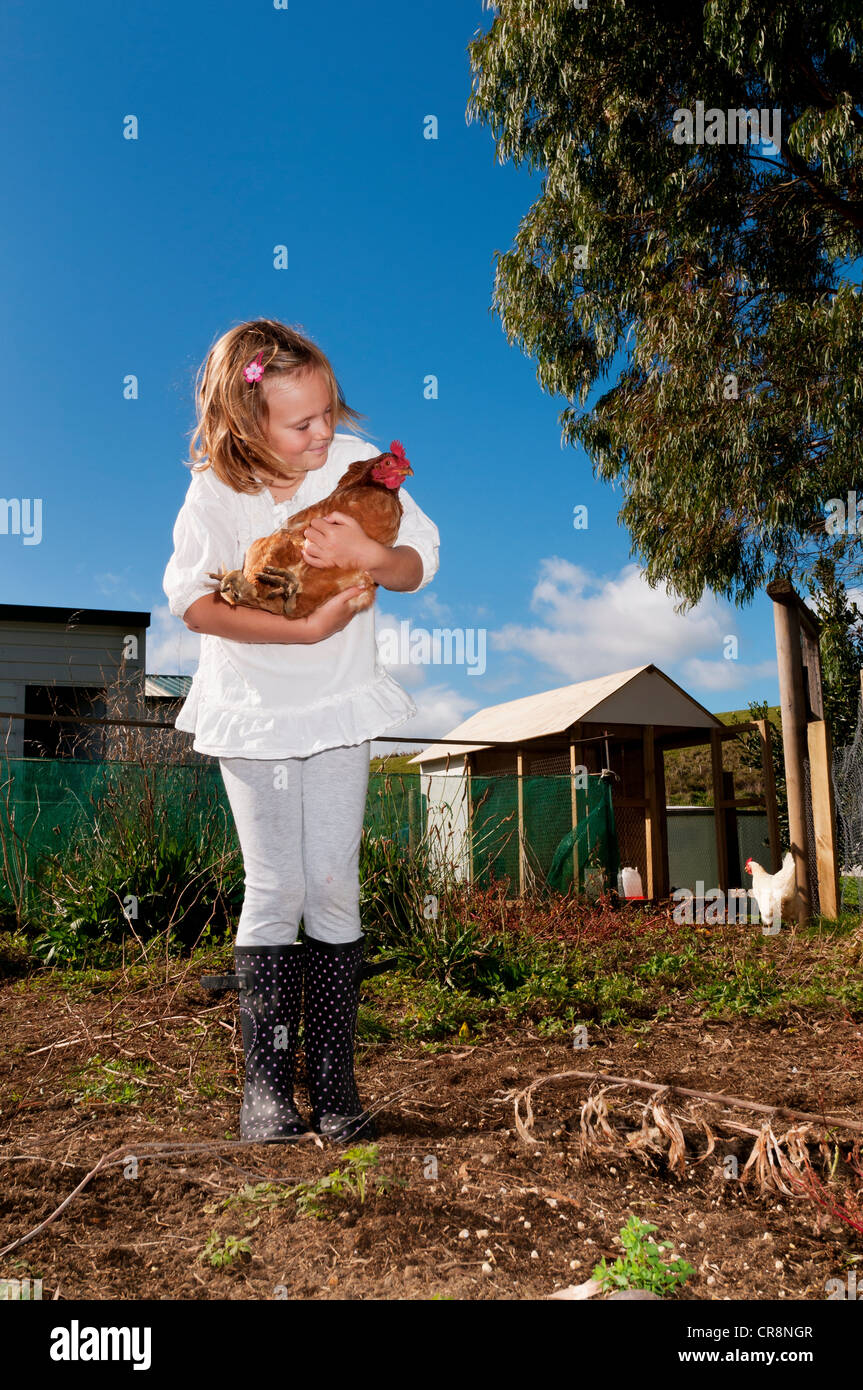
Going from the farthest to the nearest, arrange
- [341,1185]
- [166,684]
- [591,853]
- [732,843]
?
[166,684], [732,843], [591,853], [341,1185]

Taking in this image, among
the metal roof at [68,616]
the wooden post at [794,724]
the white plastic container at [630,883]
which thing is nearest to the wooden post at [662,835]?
the white plastic container at [630,883]

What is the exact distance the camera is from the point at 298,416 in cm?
207

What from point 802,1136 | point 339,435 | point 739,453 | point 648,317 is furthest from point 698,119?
point 802,1136

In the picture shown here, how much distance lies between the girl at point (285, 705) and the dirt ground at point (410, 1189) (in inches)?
Answer: 10.2

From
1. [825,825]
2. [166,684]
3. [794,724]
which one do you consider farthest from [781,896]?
[166,684]

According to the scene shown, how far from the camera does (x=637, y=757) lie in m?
13.4

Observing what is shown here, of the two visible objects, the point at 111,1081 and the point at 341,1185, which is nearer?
the point at 341,1185

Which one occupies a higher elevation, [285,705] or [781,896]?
[285,705]

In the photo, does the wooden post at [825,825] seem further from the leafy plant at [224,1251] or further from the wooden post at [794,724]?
the leafy plant at [224,1251]

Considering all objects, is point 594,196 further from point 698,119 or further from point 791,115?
point 791,115

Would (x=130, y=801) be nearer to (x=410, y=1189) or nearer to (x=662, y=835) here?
(x=410, y=1189)

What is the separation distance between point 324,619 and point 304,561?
0.45 feet

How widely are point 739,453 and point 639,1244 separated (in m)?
12.1

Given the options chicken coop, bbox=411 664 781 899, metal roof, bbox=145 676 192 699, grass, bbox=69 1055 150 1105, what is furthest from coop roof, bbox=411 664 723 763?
grass, bbox=69 1055 150 1105
